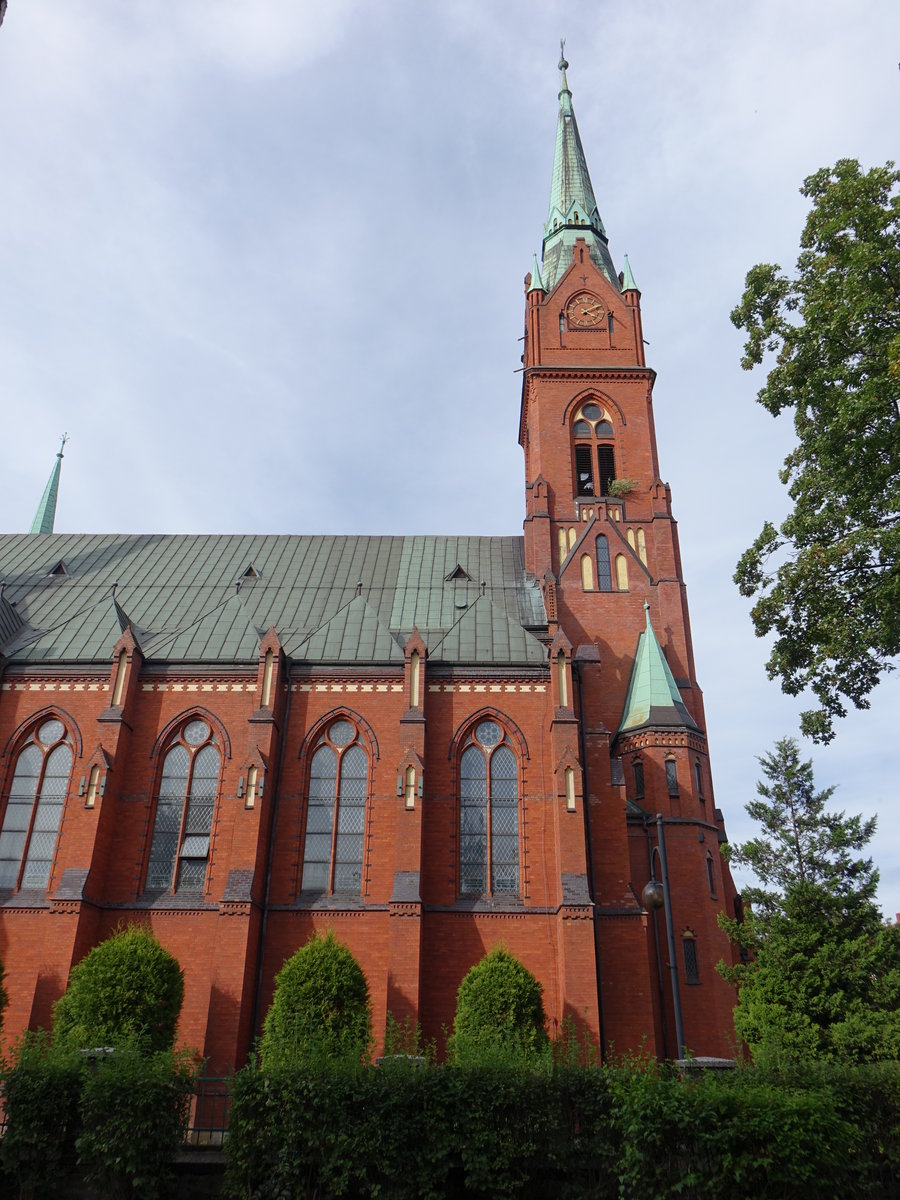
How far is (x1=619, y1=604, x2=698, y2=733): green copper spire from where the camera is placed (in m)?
28.9

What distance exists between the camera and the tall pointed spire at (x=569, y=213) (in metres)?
40.5

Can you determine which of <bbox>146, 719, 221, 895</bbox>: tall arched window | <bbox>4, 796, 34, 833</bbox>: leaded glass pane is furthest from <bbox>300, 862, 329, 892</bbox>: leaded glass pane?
<bbox>4, 796, 34, 833</bbox>: leaded glass pane

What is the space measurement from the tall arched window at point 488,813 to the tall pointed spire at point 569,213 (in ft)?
69.4

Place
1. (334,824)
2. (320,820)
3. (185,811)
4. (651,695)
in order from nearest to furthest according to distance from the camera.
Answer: (334,824), (320,820), (185,811), (651,695)

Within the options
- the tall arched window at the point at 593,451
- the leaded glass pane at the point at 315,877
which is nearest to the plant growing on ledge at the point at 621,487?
the tall arched window at the point at 593,451

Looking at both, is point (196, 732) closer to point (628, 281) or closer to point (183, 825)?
point (183, 825)

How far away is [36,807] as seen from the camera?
26.8 m

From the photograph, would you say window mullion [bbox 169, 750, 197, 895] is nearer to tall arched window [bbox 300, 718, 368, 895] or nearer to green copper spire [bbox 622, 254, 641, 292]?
tall arched window [bbox 300, 718, 368, 895]

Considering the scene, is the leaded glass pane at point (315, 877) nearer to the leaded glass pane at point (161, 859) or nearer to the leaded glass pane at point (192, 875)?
the leaded glass pane at point (192, 875)

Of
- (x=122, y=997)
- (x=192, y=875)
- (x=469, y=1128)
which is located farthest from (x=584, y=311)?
(x=469, y=1128)

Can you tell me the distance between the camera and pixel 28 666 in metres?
28.4

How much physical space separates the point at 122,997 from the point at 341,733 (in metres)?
9.16

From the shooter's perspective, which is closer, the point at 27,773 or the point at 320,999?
the point at 320,999

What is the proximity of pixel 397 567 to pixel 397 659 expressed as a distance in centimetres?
716
